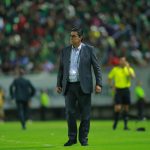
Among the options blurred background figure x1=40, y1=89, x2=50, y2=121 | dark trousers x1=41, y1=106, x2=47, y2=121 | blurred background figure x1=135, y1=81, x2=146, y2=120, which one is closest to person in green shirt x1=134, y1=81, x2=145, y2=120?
blurred background figure x1=135, y1=81, x2=146, y2=120

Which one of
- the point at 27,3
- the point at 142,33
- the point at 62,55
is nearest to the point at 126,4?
the point at 142,33

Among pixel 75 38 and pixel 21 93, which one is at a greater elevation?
A: pixel 75 38

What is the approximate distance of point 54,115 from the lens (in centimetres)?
3934

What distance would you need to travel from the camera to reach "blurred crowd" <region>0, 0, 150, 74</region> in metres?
37.2

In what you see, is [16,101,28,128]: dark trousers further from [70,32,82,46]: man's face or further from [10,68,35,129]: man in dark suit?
[70,32,82,46]: man's face

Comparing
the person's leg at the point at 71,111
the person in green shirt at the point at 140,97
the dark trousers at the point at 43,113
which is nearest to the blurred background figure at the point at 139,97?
the person in green shirt at the point at 140,97

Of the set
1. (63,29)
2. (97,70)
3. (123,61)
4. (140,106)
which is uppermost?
(63,29)

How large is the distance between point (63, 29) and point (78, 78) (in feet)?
75.8

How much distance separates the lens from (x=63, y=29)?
38.0 metres

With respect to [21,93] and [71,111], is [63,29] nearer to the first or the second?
[21,93]

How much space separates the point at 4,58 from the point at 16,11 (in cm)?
300

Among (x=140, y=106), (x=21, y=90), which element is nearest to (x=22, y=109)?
(x=21, y=90)

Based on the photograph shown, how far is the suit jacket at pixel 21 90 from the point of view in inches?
1067

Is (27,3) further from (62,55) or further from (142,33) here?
(62,55)
